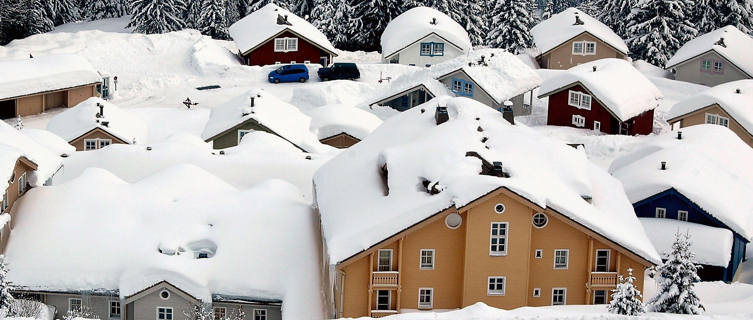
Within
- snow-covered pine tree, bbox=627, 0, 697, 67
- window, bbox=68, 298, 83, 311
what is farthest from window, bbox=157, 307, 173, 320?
snow-covered pine tree, bbox=627, 0, 697, 67

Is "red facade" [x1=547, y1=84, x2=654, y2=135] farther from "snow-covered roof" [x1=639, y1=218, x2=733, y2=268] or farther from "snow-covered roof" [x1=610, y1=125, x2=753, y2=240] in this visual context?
"snow-covered roof" [x1=639, y1=218, x2=733, y2=268]

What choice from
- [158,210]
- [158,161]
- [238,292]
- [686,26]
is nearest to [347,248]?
[238,292]

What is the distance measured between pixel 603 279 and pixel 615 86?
37574mm

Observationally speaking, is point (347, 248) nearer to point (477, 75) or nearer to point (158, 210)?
point (158, 210)

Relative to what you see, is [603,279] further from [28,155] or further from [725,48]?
[725,48]

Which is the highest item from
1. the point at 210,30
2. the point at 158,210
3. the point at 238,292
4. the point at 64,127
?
the point at 210,30

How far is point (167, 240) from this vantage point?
4384 centimetres

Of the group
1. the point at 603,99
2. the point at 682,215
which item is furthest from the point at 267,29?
the point at 682,215

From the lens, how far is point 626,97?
75125 mm

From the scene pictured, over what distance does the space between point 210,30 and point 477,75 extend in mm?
39344

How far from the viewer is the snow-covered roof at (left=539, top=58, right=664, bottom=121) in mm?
74375

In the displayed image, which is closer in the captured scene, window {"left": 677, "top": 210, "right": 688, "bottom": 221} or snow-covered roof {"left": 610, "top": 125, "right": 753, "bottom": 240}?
snow-covered roof {"left": 610, "top": 125, "right": 753, "bottom": 240}

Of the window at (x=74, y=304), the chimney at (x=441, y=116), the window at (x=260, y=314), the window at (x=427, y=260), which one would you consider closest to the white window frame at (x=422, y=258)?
the window at (x=427, y=260)

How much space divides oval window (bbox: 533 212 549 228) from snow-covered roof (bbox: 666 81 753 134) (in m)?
36.0
